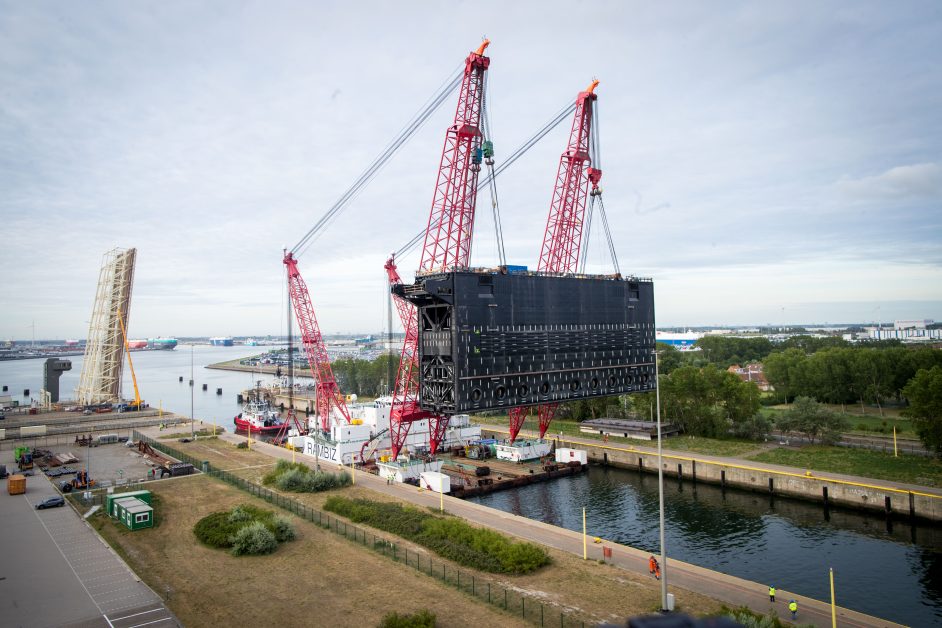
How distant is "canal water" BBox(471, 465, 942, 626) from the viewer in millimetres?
29281

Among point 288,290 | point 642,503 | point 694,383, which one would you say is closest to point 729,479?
point 642,503

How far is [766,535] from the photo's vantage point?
3812 cm

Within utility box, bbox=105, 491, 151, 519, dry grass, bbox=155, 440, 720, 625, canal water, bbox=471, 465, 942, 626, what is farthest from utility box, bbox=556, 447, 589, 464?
utility box, bbox=105, 491, 151, 519

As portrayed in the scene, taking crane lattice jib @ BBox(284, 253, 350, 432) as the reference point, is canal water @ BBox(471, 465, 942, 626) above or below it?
below

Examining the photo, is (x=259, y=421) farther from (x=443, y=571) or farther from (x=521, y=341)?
(x=443, y=571)

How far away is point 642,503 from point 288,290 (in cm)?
5035

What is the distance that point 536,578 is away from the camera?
25.4 metres

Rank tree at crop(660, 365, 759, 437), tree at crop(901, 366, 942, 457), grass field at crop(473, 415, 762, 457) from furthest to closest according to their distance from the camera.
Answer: tree at crop(660, 365, 759, 437), grass field at crop(473, 415, 762, 457), tree at crop(901, 366, 942, 457)

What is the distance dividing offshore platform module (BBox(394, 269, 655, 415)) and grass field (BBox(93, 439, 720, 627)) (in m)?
15.3

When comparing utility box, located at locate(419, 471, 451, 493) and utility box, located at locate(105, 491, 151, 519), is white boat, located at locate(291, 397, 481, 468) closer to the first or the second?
utility box, located at locate(419, 471, 451, 493)

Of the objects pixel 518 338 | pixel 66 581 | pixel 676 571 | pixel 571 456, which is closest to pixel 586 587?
pixel 676 571

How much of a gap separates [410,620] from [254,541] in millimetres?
12918

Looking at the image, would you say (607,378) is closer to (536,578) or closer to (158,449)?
(536,578)

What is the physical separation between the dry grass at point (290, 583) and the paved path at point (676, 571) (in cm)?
737
